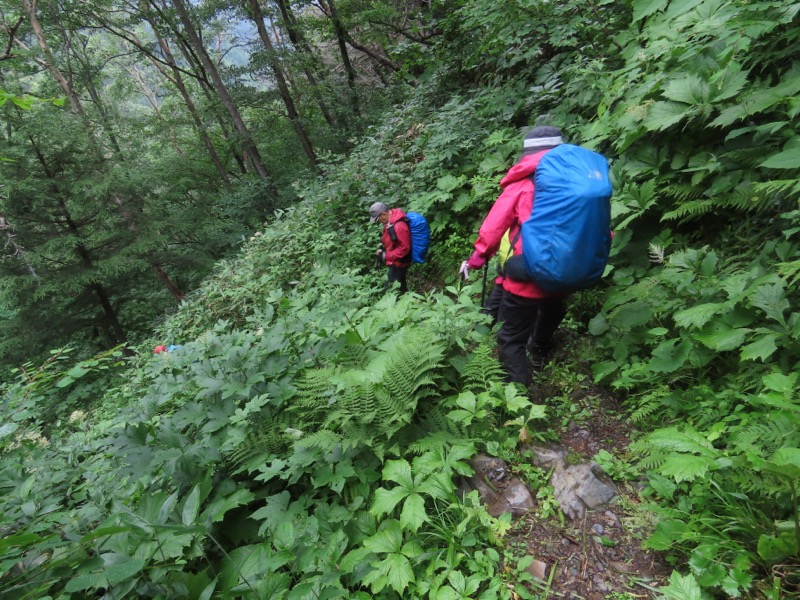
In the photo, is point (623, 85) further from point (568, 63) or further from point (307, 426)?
point (307, 426)

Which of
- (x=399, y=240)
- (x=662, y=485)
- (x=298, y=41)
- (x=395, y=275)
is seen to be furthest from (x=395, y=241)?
(x=298, y=41)

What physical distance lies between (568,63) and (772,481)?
19.4 feet

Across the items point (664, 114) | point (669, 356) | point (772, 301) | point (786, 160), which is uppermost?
point (664, 114)

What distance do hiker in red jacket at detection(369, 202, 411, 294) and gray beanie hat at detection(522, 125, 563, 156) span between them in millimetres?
2822

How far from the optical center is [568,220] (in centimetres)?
248

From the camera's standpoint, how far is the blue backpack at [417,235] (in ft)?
18.5

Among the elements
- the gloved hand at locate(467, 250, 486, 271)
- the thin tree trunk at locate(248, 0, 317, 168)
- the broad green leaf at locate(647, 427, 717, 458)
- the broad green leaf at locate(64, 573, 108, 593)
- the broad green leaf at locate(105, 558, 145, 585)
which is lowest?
the broad green leaf at locate(647, 427, 717, 458)

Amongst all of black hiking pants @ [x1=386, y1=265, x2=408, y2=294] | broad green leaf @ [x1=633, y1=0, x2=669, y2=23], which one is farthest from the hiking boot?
broad green leaf @ [x1=633, y1=0, x2=669, y2=23]

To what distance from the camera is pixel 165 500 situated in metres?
1.77

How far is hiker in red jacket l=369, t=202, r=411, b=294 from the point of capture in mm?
5562

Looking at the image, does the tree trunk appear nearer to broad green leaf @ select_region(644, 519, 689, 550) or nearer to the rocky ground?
the rocky ground

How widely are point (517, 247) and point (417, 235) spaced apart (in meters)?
2.90

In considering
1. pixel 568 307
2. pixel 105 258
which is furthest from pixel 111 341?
pixel 568 307

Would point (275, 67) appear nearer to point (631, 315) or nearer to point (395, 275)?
point (395, 275)
